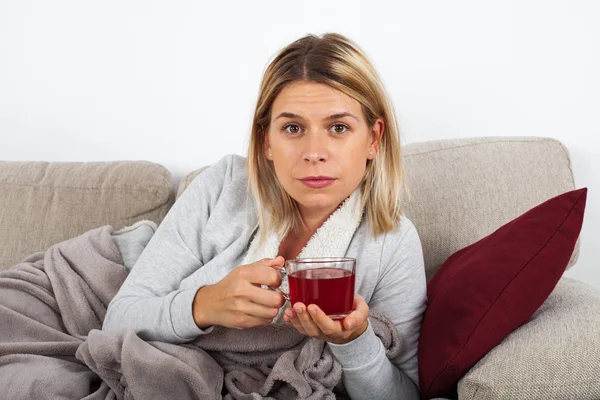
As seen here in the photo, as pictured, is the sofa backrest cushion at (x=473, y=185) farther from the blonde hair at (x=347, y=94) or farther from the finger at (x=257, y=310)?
the finger at (x=257, y=310)

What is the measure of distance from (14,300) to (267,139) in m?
0.67

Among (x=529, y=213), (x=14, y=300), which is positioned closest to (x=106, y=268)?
(x=14, y=300)

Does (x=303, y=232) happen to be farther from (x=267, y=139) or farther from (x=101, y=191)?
(x=101, y=191)

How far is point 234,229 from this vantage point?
5.36 ft

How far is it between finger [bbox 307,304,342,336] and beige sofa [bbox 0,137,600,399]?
0.27 meters

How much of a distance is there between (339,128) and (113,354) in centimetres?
64

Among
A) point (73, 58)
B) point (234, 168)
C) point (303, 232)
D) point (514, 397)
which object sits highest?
point (73, 58)

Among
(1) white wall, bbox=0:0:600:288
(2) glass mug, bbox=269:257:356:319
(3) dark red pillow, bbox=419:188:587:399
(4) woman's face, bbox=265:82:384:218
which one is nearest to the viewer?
(2) glass mug, bbox=269:257:356:319

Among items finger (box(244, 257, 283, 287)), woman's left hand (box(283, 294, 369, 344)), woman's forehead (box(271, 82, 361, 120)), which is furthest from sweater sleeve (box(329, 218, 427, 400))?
woman's forehead (box(271, 82, 361, 120))

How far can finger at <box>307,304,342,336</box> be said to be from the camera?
1.13 metres

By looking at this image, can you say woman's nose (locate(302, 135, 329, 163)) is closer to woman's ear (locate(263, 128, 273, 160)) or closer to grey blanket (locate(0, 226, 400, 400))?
woman's ear (locate(263, 128, 273, 160))

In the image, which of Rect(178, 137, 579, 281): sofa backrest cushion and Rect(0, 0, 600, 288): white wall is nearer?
Rect(178, 137, 579, 281): sofa backrest cushion

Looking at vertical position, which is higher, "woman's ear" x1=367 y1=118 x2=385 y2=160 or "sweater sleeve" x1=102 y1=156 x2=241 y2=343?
"woman's ear" x1=367 y1=118 x2=385 y2=160

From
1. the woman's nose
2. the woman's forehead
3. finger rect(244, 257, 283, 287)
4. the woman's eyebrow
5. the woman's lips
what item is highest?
the woman's forehead
